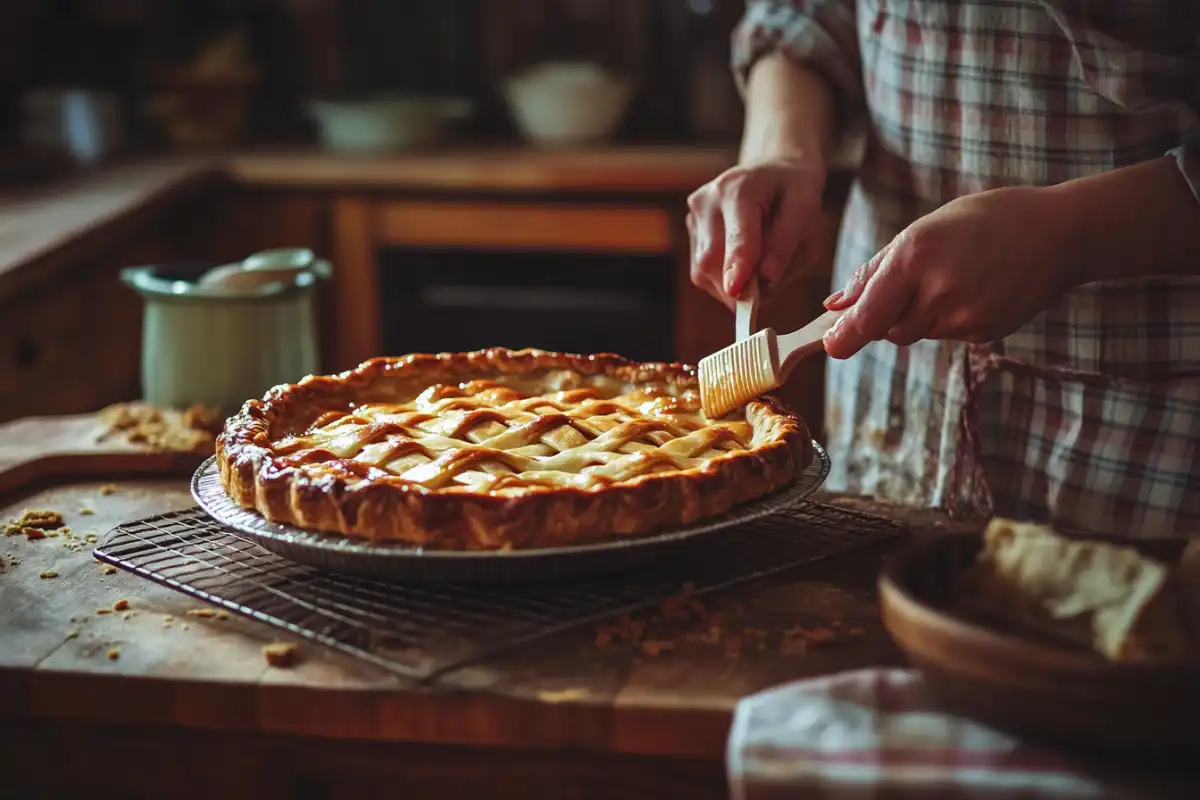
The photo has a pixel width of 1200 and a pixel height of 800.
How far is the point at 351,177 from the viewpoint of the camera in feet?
10.1

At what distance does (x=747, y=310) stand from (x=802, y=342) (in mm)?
157

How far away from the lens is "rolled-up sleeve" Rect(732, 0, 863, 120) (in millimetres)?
1775

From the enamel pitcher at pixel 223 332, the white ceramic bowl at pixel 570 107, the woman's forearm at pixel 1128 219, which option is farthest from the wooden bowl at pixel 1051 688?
the white ceramic bowl at pixel 570 107

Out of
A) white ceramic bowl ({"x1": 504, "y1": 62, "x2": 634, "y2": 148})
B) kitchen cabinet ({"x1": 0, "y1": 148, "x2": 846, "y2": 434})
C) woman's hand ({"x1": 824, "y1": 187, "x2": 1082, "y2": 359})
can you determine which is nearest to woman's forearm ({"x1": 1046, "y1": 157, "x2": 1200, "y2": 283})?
woman's hand ({"x1": 824, "y1": 187, "x2": 1082, "y2": 359})

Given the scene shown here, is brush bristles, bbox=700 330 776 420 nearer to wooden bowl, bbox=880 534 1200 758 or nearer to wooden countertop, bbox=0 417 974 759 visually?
wooden countertop, bbox=0 417 974 759

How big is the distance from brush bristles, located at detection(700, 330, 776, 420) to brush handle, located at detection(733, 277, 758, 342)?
4 cm

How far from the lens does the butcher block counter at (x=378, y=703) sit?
3.11 ft

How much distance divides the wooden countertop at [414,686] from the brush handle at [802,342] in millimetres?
207

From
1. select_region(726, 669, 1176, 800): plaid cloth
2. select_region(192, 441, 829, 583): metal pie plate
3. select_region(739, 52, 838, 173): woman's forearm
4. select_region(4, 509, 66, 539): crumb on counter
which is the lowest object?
select_region(4, 509, 66, 539): crumb on counter

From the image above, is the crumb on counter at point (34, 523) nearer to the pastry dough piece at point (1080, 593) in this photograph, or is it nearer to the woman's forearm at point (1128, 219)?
the pastry dough piece at point (1080, 593)

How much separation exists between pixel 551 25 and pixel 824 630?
113 inches

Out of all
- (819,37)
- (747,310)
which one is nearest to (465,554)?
(747,310)

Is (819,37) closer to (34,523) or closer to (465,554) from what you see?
(465,554)

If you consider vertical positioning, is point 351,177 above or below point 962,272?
below
